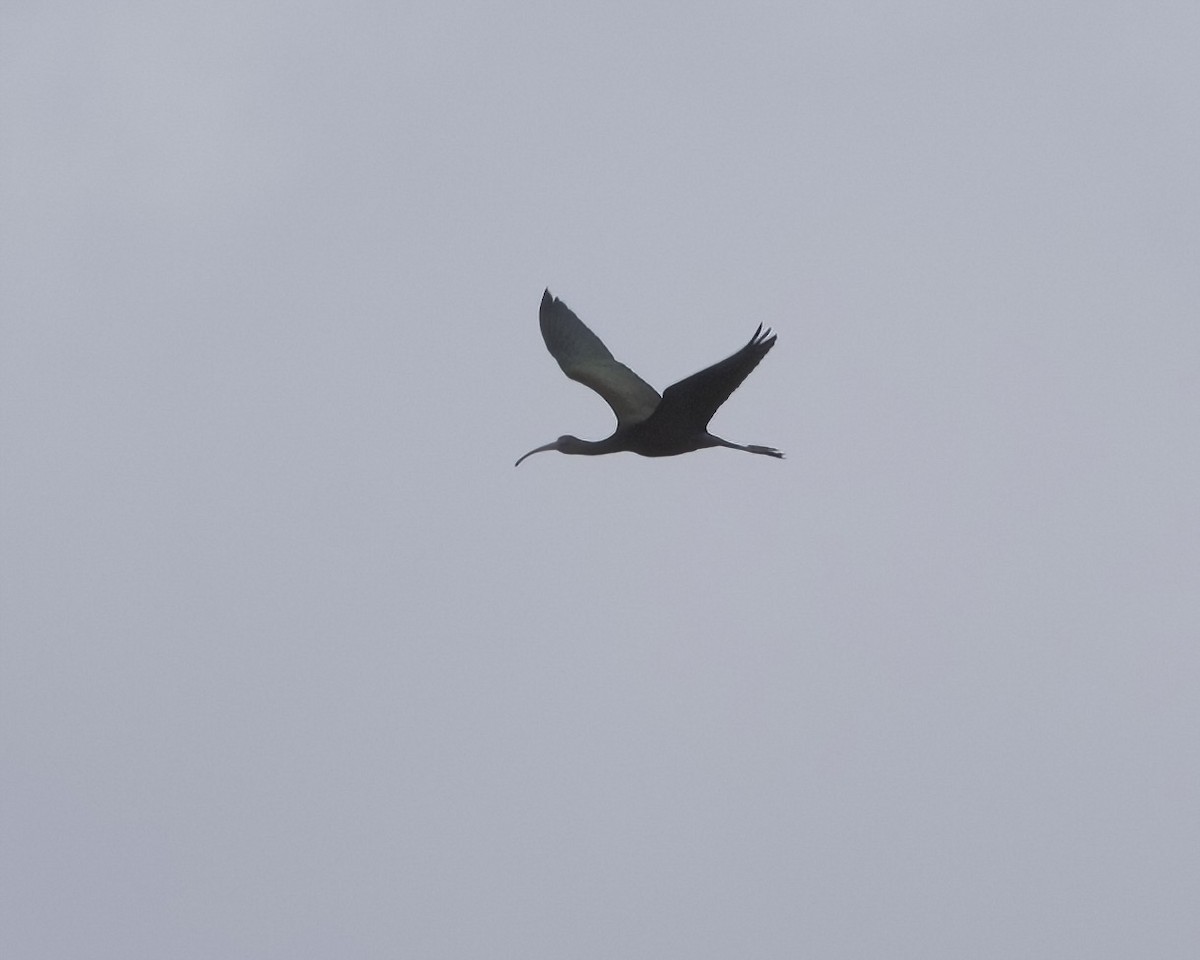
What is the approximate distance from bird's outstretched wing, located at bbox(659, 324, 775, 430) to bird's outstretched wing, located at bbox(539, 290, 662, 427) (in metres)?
1.61

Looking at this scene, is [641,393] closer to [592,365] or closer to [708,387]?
[592,365]

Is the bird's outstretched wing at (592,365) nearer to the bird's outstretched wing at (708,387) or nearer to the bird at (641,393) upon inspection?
the bird at (641,393)

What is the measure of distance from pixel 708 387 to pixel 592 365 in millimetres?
4458

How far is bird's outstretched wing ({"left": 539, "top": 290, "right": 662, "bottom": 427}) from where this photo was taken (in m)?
23.9

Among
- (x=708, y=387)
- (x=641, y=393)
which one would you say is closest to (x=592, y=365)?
(x=641, y=393)

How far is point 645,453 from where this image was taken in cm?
2300

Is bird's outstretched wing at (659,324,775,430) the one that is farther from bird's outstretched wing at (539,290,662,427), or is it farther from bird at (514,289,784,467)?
bird's outstretched wing at (539,290,662,427)

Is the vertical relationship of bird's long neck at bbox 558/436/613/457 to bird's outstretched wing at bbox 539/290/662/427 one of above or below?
below

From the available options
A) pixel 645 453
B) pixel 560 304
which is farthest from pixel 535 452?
pixel 560 304

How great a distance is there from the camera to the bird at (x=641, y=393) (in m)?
20.3

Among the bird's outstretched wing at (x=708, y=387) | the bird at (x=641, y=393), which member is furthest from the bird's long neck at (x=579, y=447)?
the bird's outstretched wing at (x=708, y=387)

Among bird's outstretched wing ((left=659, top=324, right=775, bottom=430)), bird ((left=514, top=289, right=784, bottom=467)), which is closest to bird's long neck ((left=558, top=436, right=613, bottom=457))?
bird ((left=514, top=289, right=784, bottom=467))

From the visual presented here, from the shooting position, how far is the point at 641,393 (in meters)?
24.2

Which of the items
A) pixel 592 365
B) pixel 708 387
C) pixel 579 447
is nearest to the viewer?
pixel 708 387
